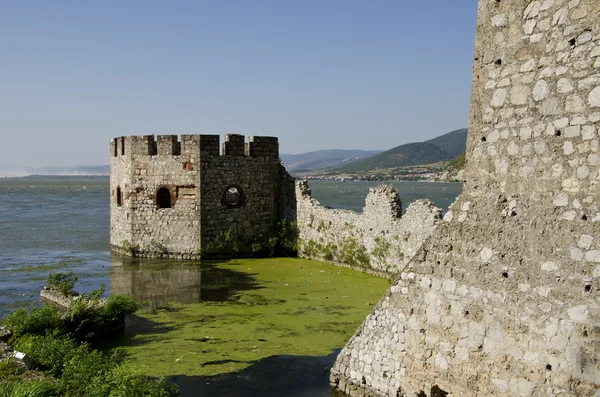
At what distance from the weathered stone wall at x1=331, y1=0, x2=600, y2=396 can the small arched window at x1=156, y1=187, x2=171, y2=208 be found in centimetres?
1388

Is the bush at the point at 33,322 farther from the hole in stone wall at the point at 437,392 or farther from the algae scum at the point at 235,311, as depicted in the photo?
the hole in stone wall at the point at 437,392

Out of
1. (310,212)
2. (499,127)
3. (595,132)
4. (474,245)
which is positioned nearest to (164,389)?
(474,245)

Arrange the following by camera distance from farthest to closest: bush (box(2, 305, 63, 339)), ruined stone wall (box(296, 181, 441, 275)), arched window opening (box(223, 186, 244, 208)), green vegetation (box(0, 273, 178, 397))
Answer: arched window opening (box(223, 186, 244, 208)) → ruined stone wall (box(296, 181, 441, 275)) → bush (box(2, 305, 63, 339)) → green vegetation (box(0, 273, 178, 397))

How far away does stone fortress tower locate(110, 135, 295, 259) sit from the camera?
19125 millimetres

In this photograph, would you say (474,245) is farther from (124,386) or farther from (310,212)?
(310,212)

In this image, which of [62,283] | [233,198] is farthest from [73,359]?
[233,198]

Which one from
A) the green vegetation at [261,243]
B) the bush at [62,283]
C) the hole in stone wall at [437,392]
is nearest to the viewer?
the hole in stone wall at [437,392]

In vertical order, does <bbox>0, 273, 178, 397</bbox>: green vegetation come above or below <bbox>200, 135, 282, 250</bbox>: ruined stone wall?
below

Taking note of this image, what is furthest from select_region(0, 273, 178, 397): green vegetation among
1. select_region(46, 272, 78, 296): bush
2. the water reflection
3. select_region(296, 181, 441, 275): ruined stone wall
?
select_region(296, 181, 441, 275): ruined stone wall

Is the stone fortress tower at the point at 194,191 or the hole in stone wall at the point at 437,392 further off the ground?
the stone fortress tower at the point at 194,191

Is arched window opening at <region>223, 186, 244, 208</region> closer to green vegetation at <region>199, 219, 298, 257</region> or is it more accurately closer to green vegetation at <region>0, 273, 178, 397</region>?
green vegetation at <region>199, 219, 298, 257</region>

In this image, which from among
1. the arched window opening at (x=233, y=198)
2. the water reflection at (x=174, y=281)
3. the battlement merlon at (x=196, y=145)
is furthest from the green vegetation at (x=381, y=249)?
the battlement merlon at (x=196, y=145)

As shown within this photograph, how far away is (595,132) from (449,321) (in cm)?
247

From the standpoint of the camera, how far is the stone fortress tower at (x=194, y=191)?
19.1 meters
